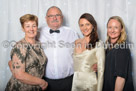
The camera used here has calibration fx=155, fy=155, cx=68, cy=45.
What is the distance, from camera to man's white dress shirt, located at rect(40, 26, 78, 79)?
74.1 inches

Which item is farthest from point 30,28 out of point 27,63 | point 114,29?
point 114,29

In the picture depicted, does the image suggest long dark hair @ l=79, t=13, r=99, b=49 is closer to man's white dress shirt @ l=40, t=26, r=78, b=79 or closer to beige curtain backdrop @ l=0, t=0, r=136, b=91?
man's white dress shirt @ l=40, t=26, r=78, b=79

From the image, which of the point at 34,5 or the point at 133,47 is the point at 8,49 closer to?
the point at 34,5

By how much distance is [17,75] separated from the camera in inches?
60.9

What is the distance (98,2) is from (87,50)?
0.91m

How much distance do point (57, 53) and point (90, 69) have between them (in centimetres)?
47

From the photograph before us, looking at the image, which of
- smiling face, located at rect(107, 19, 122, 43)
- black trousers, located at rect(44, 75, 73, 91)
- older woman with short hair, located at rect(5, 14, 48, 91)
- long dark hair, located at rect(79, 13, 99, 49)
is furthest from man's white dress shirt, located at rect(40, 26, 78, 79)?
smiling face, located at rect(107, 19, 122, 43)

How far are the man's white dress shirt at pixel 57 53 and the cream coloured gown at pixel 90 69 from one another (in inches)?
9.9

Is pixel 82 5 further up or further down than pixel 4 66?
further up

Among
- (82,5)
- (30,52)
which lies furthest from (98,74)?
(82,5)

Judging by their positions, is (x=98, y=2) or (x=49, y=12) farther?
(x=98, y=2)

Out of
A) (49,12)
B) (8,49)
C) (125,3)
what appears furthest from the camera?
(8,49)

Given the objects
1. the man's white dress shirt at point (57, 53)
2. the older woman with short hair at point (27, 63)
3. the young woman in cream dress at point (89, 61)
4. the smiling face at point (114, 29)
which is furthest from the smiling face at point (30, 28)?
the smiling face at point (114, 29)

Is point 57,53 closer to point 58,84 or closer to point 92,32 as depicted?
point 58,84
